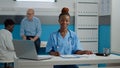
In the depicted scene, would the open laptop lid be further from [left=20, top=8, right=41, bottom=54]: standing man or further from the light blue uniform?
[left=20, top=8, right=41, bottom=54]: standing man

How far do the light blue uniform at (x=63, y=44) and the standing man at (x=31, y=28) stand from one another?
3093 mm

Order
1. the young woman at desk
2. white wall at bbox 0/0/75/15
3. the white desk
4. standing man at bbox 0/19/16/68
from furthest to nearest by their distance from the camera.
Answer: white wall at bbox 0/0/75/15 → standing man at bbox 0/19/16/68 → the young woman at desk → the white desk

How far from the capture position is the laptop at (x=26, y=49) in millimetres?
2490

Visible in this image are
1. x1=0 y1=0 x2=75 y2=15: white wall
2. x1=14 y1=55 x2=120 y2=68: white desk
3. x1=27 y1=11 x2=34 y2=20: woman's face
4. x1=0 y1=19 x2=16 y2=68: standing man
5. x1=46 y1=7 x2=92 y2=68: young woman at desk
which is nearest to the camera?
x1=14 y1=55 x2=120 y2=68: white desk

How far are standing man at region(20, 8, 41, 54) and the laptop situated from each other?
363 centimetres

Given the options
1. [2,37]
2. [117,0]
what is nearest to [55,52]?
[2,37]

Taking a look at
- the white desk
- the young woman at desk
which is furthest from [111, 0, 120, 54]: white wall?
the white desk

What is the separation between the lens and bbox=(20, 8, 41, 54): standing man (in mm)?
6223

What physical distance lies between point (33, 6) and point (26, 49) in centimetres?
431

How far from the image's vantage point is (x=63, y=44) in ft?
10.2

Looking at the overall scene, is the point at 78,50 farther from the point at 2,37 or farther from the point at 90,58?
the point at 2,37

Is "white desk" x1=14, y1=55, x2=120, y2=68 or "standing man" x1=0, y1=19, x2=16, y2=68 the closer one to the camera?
"white desk" x1=14, y1=55, x2=120, y2=68

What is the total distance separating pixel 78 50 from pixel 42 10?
372cm

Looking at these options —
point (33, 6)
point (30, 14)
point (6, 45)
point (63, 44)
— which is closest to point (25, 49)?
point (63, 44)
